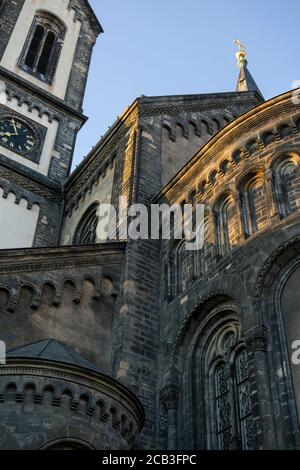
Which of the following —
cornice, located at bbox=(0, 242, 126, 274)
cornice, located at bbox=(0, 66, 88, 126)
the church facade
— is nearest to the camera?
the church facade

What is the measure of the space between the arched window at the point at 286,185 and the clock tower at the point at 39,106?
12012 millimetres

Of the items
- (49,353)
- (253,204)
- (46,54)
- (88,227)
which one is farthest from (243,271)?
(46,54)

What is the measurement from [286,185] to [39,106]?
18.0 m

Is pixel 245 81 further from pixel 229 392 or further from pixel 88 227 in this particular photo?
pixel 229 392

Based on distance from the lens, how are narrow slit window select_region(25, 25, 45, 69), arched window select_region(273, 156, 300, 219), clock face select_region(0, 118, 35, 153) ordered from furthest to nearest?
narrow slit window select_region(25, 25, 45, 69) < clock face select_region(0, 118, 35, 153) < arched window select_region(273, 156, 300, 219)

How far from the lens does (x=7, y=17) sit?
109 ft

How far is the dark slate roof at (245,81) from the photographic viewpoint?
1228 inches

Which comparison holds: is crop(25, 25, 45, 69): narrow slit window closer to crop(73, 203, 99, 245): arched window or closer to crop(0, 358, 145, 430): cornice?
crop(73, 203, 99, 245): arched window

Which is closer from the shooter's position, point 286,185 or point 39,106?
point 286,185

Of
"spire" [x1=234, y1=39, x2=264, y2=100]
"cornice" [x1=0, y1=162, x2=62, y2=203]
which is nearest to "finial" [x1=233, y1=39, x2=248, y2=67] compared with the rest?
"spire" [x1=234, y1=39, x2=264, y2=100]

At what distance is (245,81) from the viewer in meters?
31.7

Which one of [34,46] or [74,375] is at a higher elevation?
[34,46]

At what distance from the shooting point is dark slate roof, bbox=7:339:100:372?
12.7 m

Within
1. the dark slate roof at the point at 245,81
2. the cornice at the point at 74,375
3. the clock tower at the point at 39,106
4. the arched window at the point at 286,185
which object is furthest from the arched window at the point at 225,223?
the dark slate roof at the point at 245,81
